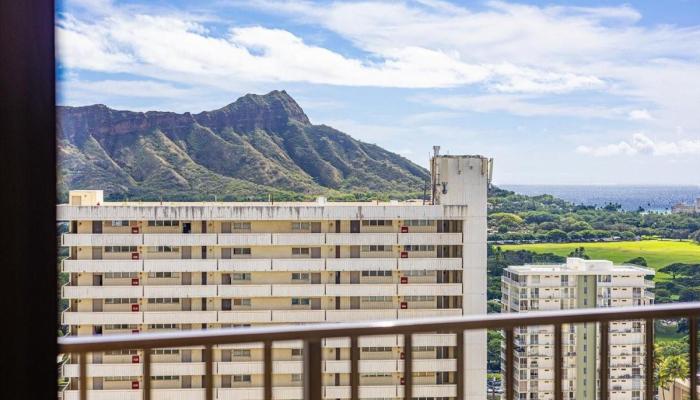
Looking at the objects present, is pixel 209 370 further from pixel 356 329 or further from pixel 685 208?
pixel 685 208

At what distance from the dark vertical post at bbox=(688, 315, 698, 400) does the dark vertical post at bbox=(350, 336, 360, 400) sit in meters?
0.73

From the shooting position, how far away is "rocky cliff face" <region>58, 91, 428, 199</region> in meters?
8.91

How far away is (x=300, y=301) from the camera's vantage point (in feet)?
36.7

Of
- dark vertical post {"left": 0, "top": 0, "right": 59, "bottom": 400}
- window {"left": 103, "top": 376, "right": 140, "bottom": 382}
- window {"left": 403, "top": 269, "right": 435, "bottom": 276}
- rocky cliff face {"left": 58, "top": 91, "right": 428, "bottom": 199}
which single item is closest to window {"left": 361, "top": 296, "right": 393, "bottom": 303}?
window {"left": 403, "top": 269, "right": 435, "bottom": 276}

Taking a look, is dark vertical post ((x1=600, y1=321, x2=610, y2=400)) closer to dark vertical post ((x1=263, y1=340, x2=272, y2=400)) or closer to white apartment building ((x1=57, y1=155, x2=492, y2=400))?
dark vertical post ((x1=263, y1=340, x2=272, y2=400))

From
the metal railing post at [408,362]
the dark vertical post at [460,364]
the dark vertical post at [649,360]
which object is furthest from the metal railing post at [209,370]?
the dark vertical post at [649,360]

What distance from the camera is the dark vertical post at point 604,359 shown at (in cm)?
153

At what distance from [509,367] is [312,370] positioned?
1.35ft

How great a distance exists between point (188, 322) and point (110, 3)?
5.53m

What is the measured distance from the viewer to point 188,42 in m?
12.8

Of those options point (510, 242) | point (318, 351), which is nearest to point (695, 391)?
point (318, 351)

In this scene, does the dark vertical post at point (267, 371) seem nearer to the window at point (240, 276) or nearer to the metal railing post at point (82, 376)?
the metal railing post at point (82, 376)

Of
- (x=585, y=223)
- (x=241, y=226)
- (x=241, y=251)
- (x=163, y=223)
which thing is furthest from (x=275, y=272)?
(x=585, y=223)

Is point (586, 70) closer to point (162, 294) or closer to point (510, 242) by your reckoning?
point (510, 242)
